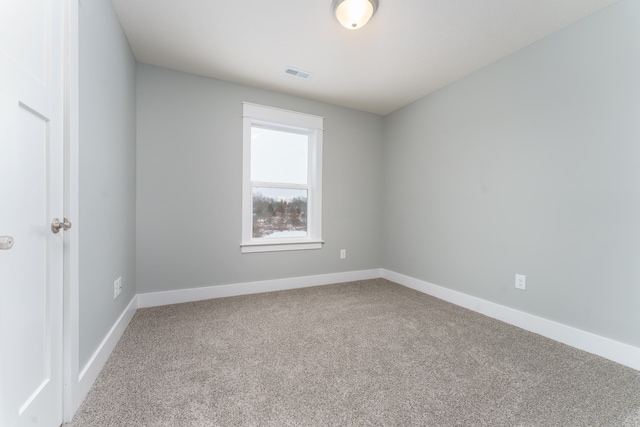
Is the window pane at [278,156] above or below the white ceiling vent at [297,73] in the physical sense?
below

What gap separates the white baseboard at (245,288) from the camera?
104 inches

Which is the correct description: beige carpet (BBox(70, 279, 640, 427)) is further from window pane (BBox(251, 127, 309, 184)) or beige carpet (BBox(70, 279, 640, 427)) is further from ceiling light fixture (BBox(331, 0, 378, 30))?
ceiling light fixture (BBox(331, 0, 378, 30))

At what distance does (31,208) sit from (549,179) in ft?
10.5

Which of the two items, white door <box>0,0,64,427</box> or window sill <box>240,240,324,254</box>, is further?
window sill <box>240,240,324,254</box>

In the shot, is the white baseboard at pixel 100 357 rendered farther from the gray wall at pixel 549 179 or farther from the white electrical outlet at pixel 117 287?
the gray wall at pixel 549 179

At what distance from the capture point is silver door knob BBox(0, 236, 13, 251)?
83cm

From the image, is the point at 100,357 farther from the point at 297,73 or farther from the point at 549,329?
the point at 549,329

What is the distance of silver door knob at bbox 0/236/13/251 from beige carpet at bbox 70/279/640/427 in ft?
2.97

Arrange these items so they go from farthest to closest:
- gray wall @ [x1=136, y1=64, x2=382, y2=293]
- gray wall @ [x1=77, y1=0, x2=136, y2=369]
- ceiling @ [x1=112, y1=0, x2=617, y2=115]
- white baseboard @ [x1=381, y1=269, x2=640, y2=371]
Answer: gray wall @ [x1=136, y1=64, x2=382, y2=293] → ceiling @ [x1=112, y1=0, x2=617, y2=115] → white baseboard @ [x1=381, y1=269, x2=640, y2=371] → gray wall @ [x1=77, y1=0, x2=136, y2=369]

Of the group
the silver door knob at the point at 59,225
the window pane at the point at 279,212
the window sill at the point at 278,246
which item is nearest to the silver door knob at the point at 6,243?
the silver door knob at the point at 59,225

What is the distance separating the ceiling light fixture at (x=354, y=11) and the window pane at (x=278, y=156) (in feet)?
5.38

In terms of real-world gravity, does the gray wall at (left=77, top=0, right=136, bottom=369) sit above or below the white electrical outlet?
above

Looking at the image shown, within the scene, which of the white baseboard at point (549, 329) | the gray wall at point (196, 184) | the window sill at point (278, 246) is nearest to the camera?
the white baseboard at point (549, 329)

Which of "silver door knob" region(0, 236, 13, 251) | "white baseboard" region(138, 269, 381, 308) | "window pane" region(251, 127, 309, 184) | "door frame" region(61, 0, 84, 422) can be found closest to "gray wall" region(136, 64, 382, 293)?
"white baseboard" region(138, 269, 381, 308)
